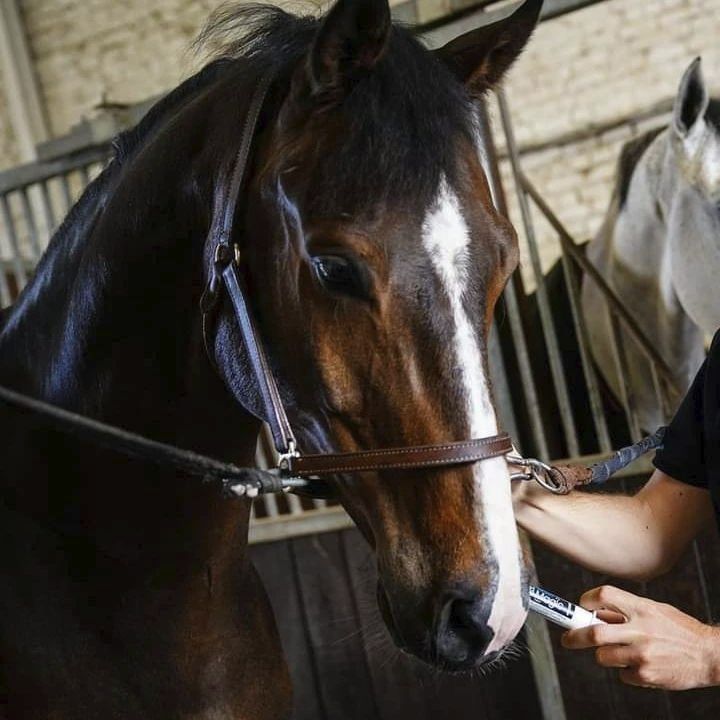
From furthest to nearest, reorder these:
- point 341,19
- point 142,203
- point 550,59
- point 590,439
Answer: point 550,59, point 590,439, point 142,203, point 341,19

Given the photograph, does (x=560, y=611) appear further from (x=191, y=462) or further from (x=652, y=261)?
(x=652, y=261)

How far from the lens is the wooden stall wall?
8.58 feet

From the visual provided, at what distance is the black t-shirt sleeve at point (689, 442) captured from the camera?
4.78ft

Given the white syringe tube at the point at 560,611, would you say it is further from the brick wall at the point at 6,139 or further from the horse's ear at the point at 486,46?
the brick wall at the point at 6,139

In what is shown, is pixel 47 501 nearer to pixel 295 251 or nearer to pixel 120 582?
pixel 120 582

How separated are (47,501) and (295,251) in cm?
55

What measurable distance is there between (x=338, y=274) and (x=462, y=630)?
416 mm

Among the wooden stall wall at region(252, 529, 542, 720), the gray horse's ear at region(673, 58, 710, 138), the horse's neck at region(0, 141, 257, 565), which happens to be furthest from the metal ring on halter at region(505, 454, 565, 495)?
the gray horse's ear at region(673, 58, 710, 138)

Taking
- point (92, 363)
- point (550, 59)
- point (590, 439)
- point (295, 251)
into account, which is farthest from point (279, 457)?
point (550, 59)

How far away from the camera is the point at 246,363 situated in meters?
1.16

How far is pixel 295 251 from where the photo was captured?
109 centimetres

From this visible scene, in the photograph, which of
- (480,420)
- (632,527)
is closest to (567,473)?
(632,527)

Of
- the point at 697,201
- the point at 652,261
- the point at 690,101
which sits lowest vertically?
the point at 652,261

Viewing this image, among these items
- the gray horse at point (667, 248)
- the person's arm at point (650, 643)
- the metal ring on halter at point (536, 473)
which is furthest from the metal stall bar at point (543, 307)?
the person's arm at point (650, 643)
